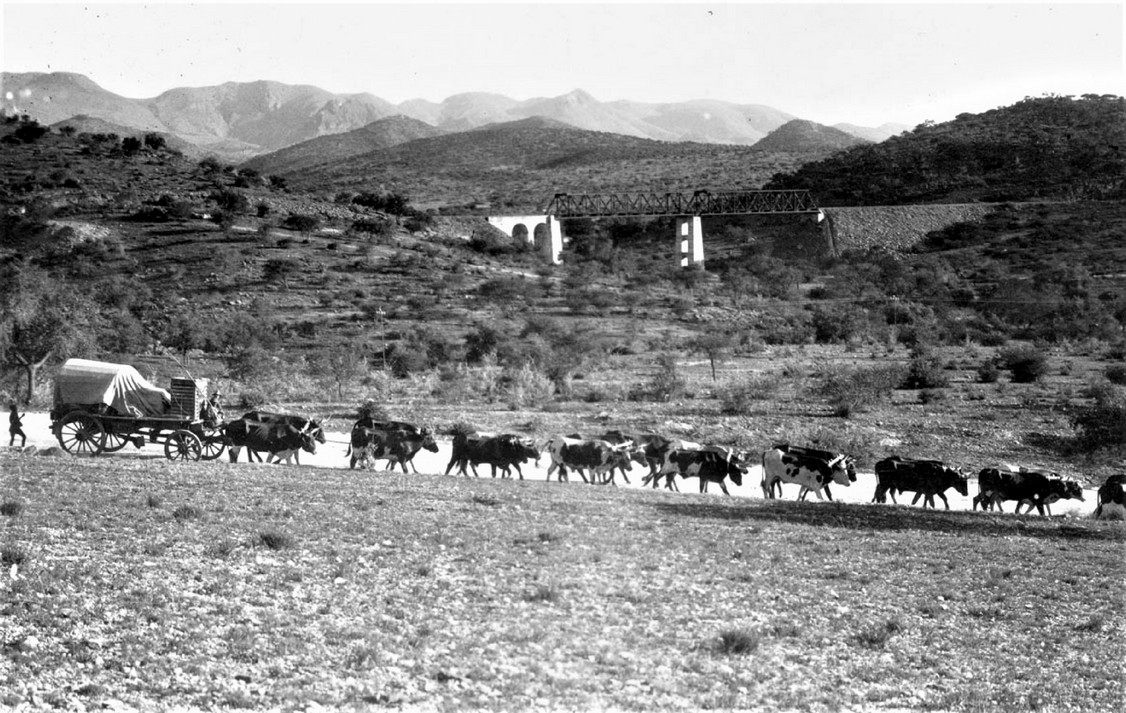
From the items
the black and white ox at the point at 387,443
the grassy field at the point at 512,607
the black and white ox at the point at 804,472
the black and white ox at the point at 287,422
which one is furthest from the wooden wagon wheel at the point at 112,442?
the black and white ox at the point at 804,472

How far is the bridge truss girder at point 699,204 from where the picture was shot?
9238 cm

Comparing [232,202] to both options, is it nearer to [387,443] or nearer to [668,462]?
[387,443]

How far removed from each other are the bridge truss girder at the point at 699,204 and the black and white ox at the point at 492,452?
68687 mm

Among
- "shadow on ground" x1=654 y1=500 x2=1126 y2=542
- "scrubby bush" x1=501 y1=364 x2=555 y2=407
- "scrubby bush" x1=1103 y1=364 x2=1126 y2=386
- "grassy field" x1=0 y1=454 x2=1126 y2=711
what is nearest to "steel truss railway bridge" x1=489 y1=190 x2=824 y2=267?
"scrubby bush" x1=1103 y1=364 x2=1126 y2=386

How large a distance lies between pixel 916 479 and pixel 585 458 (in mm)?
6324

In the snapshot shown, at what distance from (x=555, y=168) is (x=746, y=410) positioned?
3803 inches

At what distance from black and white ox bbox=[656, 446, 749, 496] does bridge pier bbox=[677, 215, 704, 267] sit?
209ft

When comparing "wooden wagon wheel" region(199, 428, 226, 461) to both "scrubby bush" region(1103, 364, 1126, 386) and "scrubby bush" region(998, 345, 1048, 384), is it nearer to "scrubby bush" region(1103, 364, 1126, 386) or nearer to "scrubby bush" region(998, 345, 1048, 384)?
"scrubby bush" region(998, 345, 1048, 384)

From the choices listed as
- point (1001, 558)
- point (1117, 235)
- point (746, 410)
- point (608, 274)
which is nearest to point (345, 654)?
point (1001, 558)

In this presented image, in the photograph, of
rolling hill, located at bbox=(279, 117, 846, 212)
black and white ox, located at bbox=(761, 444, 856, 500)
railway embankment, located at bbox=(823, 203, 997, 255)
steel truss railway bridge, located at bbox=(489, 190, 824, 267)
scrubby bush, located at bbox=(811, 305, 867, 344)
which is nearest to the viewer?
black and white ox, located at bbox=(761, 444, 856, 500)

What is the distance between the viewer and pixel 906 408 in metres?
34.9

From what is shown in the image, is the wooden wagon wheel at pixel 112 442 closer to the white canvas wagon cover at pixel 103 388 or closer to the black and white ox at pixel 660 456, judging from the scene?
the white canvas wagon cover at pixel 103 388

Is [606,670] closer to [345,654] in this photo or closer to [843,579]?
[345,654]

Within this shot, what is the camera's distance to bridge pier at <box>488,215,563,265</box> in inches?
3447
